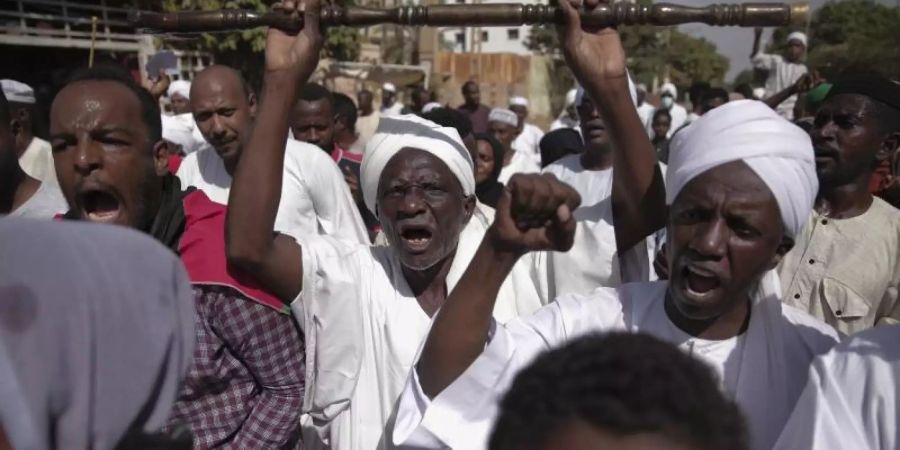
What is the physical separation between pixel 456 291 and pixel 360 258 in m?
0.73

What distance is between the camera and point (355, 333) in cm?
232

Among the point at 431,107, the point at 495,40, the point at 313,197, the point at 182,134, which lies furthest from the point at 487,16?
the point at 495,40

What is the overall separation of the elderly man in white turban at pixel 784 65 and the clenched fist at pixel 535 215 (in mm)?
7837

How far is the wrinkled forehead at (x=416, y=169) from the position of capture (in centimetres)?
253

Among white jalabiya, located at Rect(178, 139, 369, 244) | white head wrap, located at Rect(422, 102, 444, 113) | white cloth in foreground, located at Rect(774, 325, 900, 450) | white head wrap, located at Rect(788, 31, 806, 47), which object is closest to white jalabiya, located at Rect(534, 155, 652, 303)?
white cloth in foreground, located at Rect(774, 325, 900, 450)

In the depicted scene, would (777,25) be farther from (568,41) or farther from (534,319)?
(534,319)

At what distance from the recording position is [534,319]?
193cm

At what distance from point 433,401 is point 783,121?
105 cm

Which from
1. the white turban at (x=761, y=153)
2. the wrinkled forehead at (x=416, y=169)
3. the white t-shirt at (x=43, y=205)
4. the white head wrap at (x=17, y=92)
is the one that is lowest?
the white t-shirt at (x=43, y=205)

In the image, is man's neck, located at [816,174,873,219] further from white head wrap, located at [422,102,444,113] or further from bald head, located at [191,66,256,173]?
bald head, located at [191,66,256,173]

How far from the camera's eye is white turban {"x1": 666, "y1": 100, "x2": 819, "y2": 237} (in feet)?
5.96

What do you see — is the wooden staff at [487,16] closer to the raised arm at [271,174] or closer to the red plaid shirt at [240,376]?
the raised arm at [271,174]

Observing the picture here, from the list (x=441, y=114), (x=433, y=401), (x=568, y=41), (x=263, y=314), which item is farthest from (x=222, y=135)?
(x=433, y=401)

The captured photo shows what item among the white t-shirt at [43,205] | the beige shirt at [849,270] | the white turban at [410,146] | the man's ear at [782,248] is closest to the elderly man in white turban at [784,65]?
the beige shirt at [849,270]
